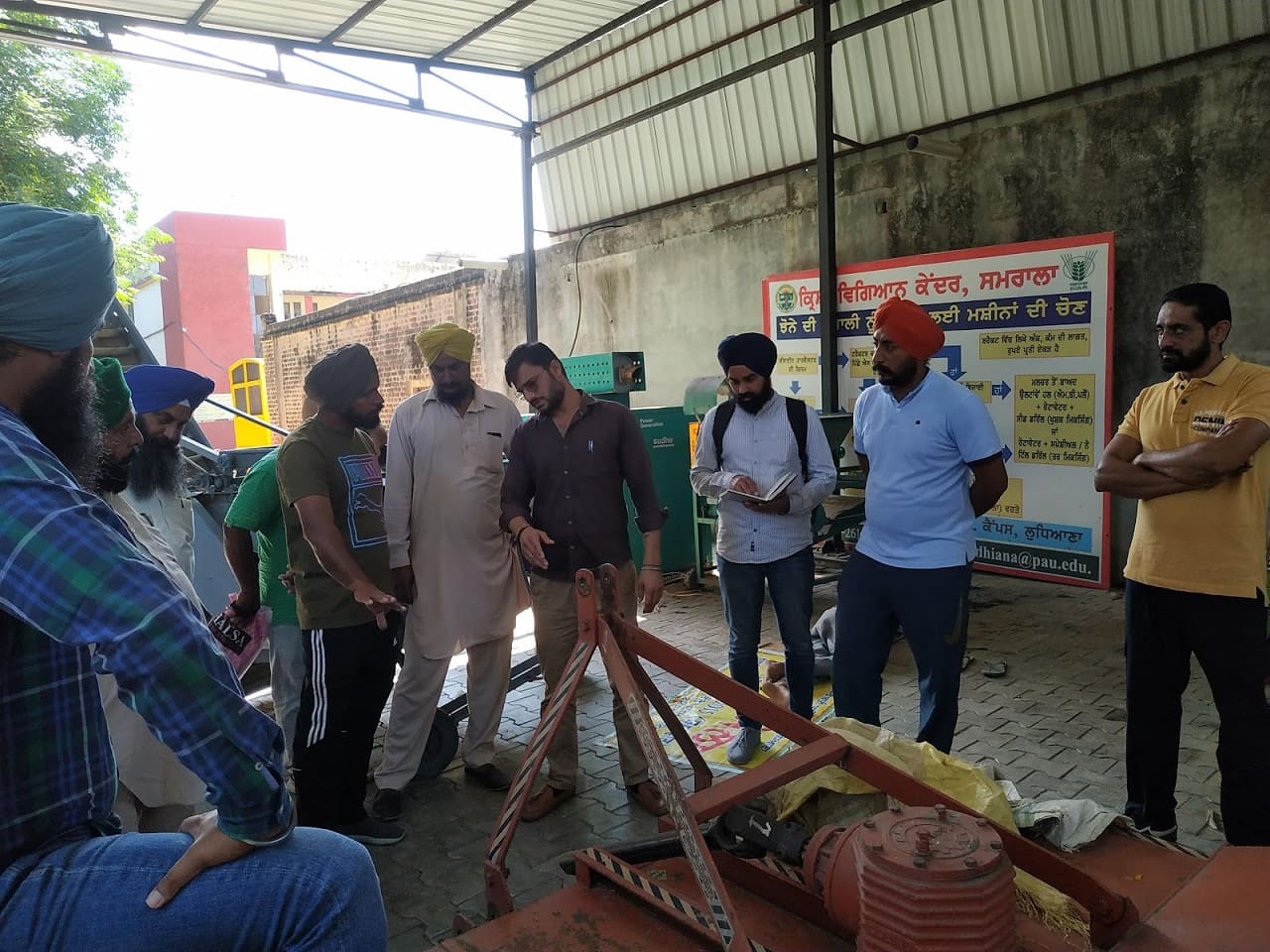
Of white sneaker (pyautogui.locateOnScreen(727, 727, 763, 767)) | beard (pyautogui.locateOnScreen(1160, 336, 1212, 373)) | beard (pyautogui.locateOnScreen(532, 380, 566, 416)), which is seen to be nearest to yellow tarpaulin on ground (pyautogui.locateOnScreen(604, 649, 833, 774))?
white sneaker (pyautogui.locateOnScreen(727, 727, 763, 767))

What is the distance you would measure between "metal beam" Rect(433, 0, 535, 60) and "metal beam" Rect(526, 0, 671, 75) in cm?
96

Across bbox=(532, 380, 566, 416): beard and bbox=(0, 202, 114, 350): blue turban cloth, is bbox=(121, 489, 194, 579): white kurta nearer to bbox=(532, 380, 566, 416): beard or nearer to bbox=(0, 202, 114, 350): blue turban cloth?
bbox=(532, 380, 566, 416): beard

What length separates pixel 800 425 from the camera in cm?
388

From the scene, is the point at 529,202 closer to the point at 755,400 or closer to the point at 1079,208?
the point at 1079,208

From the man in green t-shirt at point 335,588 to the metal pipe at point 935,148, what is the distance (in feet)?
18.1

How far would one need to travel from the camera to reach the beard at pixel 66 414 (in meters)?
1.34

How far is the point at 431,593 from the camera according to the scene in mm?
3773

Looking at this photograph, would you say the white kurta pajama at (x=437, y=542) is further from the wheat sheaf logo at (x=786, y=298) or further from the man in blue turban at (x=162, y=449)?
the wheat sheaf logo at (x=786, y=298)

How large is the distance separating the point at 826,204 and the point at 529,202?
460cm

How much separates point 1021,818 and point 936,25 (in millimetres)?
7203

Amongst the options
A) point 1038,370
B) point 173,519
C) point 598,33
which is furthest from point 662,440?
point 173,519

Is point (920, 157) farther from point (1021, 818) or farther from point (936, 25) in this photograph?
point (1021, 818)

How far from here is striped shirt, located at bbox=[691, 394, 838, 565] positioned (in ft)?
12.5

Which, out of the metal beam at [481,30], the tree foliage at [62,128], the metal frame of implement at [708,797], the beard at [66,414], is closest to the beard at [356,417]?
the metal frame of implement at [708,797]
